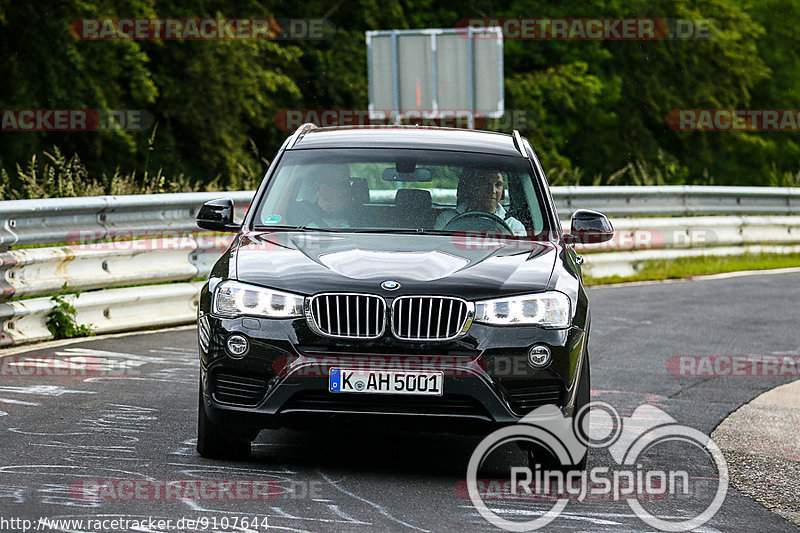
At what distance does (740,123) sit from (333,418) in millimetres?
42471

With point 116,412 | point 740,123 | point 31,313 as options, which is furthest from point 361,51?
point 116,412

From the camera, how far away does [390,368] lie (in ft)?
20.2

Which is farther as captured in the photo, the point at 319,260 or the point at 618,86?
the point at 618,86

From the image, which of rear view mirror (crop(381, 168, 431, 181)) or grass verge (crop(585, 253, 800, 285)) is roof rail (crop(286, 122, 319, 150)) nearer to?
rear view mirror (crop(381, 168, 431, 181))

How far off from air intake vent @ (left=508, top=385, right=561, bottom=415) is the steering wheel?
1.31 metres

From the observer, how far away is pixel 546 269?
6.65 m

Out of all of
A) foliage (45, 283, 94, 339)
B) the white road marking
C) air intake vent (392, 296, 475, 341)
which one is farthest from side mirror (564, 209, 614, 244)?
foliage (45, 283, 94, 339)

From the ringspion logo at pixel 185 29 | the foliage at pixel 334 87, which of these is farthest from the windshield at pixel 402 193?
the ringspion logo at pixel 185 29

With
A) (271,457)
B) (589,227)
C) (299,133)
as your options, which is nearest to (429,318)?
(271,457)

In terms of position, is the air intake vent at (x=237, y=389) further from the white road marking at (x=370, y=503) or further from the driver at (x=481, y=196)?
the driver at (x=481, y=196)

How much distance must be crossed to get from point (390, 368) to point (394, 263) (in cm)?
56

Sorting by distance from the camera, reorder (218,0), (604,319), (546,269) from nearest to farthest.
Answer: (546,269) → (604,319) → (218,0)

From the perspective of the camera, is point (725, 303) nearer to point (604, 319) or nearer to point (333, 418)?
point (604, 319)

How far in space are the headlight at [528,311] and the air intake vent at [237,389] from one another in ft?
3.38
